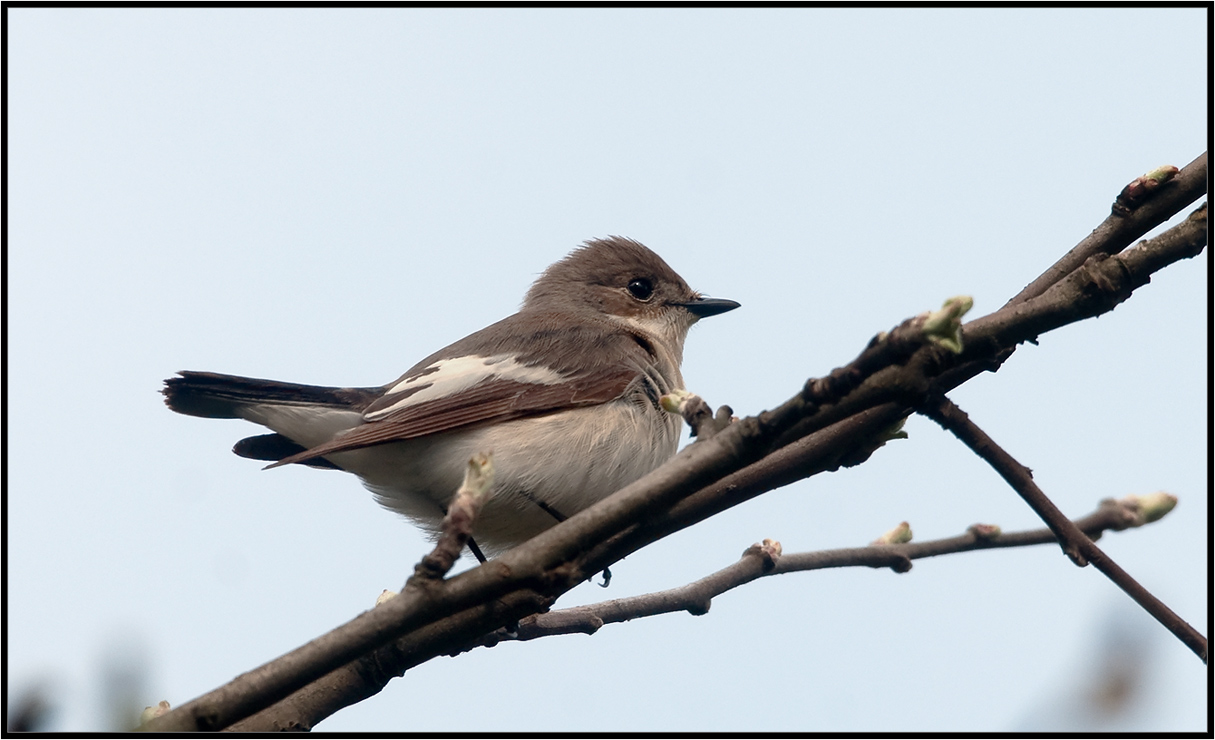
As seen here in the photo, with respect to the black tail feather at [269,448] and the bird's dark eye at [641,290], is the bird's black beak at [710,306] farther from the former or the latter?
the black tail feather at [269,448]

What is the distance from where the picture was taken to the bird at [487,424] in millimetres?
5176

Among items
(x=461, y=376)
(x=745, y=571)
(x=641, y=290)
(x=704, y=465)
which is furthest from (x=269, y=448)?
(x=704, y=465)

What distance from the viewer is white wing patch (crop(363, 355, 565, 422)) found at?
5.33m

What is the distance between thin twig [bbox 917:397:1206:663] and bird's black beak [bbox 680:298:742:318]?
5026mm

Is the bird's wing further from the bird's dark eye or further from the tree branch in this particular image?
the tree branch

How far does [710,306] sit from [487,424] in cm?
271

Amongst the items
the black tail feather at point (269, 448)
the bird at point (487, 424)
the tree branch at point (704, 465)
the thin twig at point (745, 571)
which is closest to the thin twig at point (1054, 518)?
the tree branch at point (704, 465)

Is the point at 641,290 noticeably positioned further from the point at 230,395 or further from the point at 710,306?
the point at 230,395

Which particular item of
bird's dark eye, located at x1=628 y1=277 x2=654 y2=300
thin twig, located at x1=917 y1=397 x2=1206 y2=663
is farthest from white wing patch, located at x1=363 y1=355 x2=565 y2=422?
thin twig, located at x1=917 y1=397 x2=1206 y2=663

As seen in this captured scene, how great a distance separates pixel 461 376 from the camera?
18.4ft

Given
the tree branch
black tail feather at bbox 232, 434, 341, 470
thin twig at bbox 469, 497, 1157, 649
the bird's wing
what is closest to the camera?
the tree branch

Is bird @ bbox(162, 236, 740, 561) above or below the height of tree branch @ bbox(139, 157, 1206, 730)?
above

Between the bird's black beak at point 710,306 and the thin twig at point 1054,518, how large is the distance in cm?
503

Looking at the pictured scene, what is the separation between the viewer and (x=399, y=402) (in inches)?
208
